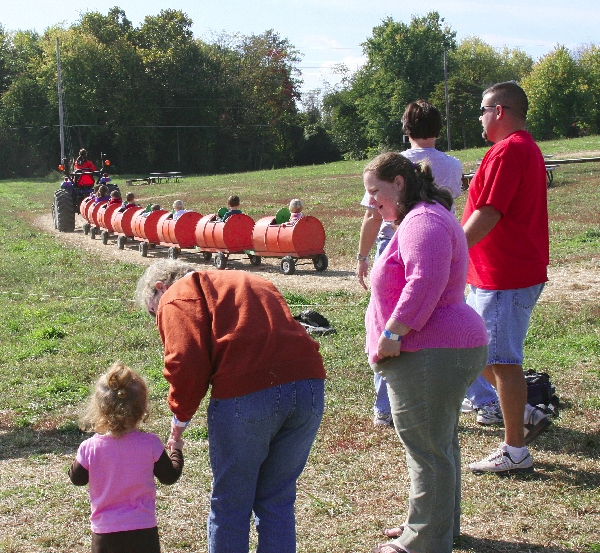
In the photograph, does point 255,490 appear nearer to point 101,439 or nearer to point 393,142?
point 101,439

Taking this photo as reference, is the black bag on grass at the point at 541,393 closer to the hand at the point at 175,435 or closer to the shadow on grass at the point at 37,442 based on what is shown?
the hand at the point at 175,435

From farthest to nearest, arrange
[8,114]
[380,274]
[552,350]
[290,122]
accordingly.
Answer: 1. [290,122]
2. [8,114]
3. [552,350]
4. [380,274]

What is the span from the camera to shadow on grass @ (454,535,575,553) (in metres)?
3.93

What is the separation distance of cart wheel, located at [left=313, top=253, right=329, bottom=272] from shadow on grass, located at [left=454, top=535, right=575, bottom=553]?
9951mm

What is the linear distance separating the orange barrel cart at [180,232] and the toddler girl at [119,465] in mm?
13130

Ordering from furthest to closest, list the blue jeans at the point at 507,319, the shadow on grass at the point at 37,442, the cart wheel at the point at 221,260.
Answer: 1. the cart wheel at the point at 221,260
2. the shadow on grass at the point at 37,442
3. the blue jeans at the point at 507,319

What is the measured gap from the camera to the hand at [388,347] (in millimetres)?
3439

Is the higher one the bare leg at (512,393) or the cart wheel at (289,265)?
the bare leg at (512,393)

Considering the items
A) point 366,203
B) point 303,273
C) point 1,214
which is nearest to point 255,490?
point 366,203

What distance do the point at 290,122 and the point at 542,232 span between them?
70714mm

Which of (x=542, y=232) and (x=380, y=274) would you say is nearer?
(x=380, y=274)

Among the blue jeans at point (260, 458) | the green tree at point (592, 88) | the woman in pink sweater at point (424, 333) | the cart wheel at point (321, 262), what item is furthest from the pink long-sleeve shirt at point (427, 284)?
the green tree at point (592, 88)

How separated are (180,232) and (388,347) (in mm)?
13160

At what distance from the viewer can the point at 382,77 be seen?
7769 centimetres
